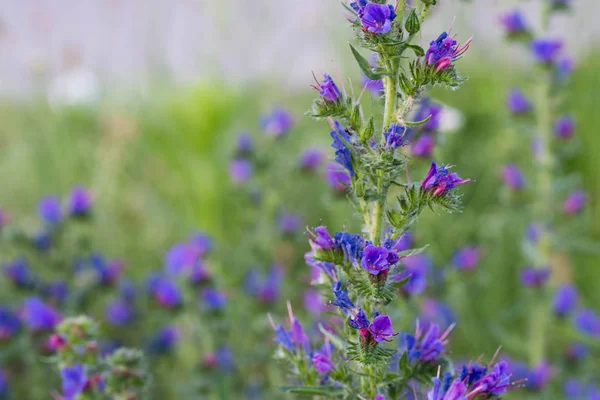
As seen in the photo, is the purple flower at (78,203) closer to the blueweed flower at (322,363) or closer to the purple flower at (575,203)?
the blueweed flower at (322,363)

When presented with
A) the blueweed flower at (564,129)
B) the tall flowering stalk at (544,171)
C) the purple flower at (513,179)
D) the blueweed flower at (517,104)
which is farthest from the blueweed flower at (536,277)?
the blueweed flower at (517,104)

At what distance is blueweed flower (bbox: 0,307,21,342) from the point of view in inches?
97.1

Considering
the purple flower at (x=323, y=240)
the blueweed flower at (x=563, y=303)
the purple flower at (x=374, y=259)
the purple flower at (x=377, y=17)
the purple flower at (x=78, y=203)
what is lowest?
the purple flower at (x=374, y=259)

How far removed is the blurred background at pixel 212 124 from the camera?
3.59 meters

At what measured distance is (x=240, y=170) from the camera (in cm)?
307

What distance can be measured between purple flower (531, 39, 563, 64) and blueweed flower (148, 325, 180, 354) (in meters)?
1.80

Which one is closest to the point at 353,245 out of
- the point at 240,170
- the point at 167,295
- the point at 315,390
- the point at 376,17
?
the point at 315,390

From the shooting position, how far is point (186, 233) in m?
3.83

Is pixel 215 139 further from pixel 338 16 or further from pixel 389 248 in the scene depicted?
pixel 389 248

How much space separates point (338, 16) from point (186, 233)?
1.73 m

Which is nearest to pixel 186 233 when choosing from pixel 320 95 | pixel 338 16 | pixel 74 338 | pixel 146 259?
pixel 146 259

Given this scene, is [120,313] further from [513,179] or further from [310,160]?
[513,179]

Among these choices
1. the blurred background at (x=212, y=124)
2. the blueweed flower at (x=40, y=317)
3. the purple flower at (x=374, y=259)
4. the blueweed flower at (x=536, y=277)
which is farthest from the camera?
the blurred background at (x=212, y=124)

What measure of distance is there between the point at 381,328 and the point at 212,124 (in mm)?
3286
